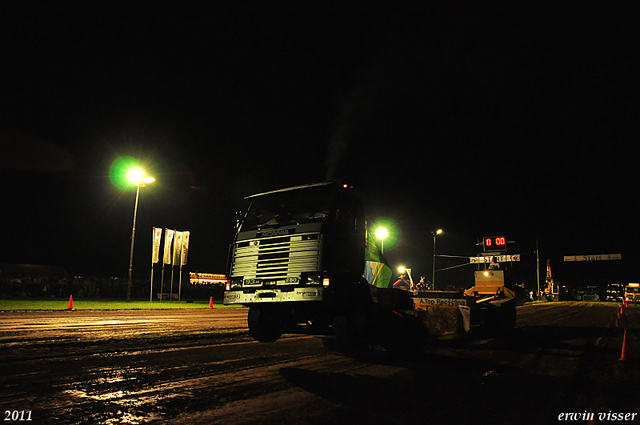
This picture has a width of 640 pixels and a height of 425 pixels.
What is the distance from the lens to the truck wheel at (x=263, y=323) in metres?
9.22

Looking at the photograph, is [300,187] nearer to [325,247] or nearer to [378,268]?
[325,247]

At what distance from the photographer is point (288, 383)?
21.8 feet

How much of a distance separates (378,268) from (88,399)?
238 inches

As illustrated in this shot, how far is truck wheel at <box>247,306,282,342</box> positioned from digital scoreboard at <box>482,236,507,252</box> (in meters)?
56.9

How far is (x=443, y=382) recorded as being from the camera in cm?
710

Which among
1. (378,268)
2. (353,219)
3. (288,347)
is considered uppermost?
(353,219)

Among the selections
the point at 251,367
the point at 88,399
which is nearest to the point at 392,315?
the point at 251,367

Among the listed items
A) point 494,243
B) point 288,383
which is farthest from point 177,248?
point 494,243

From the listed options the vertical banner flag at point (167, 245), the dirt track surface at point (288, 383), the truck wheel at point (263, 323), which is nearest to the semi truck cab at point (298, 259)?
the truck wheel at point (263, 323)

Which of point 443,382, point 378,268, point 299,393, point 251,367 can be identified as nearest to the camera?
point 299,393

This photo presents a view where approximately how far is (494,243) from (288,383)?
196 feet

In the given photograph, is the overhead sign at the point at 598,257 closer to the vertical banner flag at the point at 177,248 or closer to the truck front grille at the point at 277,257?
the vertical banner flag at the point at 177,248

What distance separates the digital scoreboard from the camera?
60325 millimetres

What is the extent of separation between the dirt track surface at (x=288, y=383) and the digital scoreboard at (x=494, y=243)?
52.1 m
